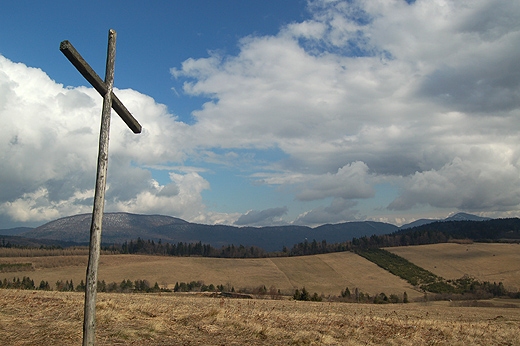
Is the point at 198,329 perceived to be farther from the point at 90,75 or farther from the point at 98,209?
the point at 90,75

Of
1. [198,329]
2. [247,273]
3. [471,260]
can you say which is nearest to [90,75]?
[198,329]

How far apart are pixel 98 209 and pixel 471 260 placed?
6032 inches

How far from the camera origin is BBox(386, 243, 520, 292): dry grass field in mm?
116000

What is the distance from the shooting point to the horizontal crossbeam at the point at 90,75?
28.0 feet

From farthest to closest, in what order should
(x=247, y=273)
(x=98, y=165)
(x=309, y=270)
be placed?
(x=309, y=270) < (x=247, y=273) < (x=98, y=165)


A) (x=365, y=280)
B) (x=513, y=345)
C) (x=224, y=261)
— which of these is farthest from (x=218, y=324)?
(x=224, y=261)

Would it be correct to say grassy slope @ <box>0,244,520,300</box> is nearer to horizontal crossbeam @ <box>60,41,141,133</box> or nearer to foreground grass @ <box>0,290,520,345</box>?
foreground grass @ <box>0,290,520,345</box>

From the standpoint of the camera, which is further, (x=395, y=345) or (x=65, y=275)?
(x=65, y=275)

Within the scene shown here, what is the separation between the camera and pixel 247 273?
12912 centimetres

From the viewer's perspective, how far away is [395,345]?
626 inches

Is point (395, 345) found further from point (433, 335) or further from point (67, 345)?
point (67, 345)

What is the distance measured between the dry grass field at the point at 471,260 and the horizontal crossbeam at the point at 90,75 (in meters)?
118

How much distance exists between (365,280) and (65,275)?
293ft

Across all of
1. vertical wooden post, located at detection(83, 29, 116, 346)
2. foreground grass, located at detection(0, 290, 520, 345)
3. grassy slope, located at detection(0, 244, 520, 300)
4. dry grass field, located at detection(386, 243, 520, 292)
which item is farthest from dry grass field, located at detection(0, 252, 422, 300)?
vertical wooden post, located at detection(83, 29, 116, 346)
